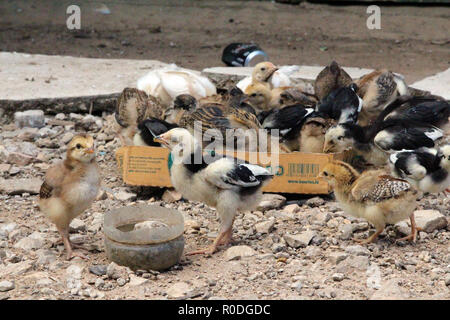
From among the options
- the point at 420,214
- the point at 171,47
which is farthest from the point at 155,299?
the point at 171,47

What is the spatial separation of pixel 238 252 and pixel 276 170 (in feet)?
3.67

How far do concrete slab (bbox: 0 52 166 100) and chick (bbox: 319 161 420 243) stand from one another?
11.2 ft

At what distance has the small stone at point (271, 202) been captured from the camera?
5207mm

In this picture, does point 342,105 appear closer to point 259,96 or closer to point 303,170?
point 259,96

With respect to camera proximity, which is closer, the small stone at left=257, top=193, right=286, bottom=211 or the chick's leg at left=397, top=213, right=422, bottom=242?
the chick's leg at left=397, top=213, right=422, bottom=242

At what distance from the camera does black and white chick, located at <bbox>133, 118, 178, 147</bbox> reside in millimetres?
5570

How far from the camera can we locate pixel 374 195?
173 inches

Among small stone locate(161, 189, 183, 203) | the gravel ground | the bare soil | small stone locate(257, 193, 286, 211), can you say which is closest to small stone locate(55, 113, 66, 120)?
the gravel ground

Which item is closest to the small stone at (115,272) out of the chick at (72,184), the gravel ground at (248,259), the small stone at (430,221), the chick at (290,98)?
the gravel ground at (248,259)

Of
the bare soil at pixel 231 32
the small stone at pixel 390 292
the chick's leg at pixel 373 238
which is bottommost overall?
the small stone at pixel 390 292

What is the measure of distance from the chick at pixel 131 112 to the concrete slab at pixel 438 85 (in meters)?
2.88

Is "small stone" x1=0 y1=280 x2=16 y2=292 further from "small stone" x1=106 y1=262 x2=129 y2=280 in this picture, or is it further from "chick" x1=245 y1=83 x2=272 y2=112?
"chick" x1=245 y1=83 x2=272 y2=112

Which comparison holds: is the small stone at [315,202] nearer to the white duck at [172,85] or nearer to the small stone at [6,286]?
the white duck at [172,85]

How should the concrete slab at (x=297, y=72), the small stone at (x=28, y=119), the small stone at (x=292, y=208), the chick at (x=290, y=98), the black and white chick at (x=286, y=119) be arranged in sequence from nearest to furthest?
the small stone at (x=292, y=208) → the black and white chick at (x=286, y=119) → the chick at (x=290, y=98) → the small stone at (x=28, y=119) → the concrete slab at (x=297, y=72)
